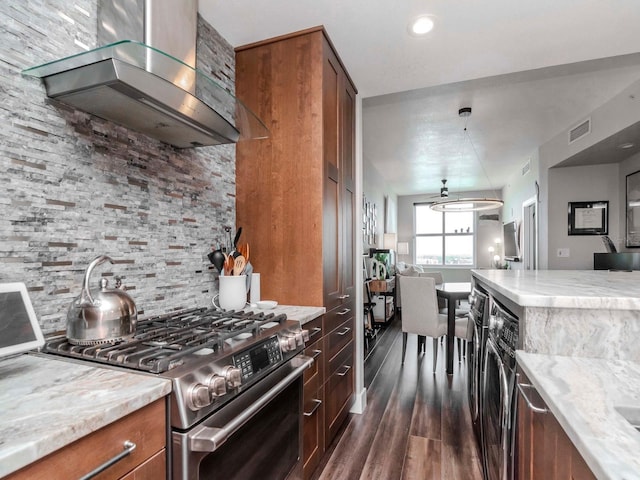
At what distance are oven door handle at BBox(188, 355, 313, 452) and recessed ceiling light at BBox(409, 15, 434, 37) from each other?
6.16 ft

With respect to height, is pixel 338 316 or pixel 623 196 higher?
pixel 623 196

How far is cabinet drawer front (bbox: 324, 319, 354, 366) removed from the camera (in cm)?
198

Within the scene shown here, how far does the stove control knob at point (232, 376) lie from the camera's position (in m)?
0.98

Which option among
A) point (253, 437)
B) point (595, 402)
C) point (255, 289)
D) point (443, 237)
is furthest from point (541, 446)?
point (443, 237)

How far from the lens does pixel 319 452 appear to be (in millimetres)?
1869

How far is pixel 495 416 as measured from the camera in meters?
1.46

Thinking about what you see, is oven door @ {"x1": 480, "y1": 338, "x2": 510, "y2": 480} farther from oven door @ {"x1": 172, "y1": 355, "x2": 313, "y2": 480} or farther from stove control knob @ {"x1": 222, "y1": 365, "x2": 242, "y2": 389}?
stove control knob @ {"x1": 222, "y1": 365, "x2": 242, "y2": 389}

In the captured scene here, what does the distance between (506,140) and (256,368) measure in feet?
16.1

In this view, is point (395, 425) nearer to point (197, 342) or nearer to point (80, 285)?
Answer: point (197, 342)

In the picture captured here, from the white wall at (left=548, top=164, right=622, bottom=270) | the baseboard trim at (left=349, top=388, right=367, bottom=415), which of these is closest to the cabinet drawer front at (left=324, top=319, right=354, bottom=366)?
the baseboard trim at (left=349, top=388, right=367, bottom=415)

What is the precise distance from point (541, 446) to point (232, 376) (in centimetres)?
88

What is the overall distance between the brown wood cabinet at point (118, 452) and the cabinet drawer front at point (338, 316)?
3.99ft

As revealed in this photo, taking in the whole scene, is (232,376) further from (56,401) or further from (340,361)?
(340,361)

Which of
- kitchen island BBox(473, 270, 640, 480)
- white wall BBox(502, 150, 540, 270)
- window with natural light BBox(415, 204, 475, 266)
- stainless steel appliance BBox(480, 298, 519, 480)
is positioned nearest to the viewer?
kitchen island BBox(473, 270, 640, 480)
